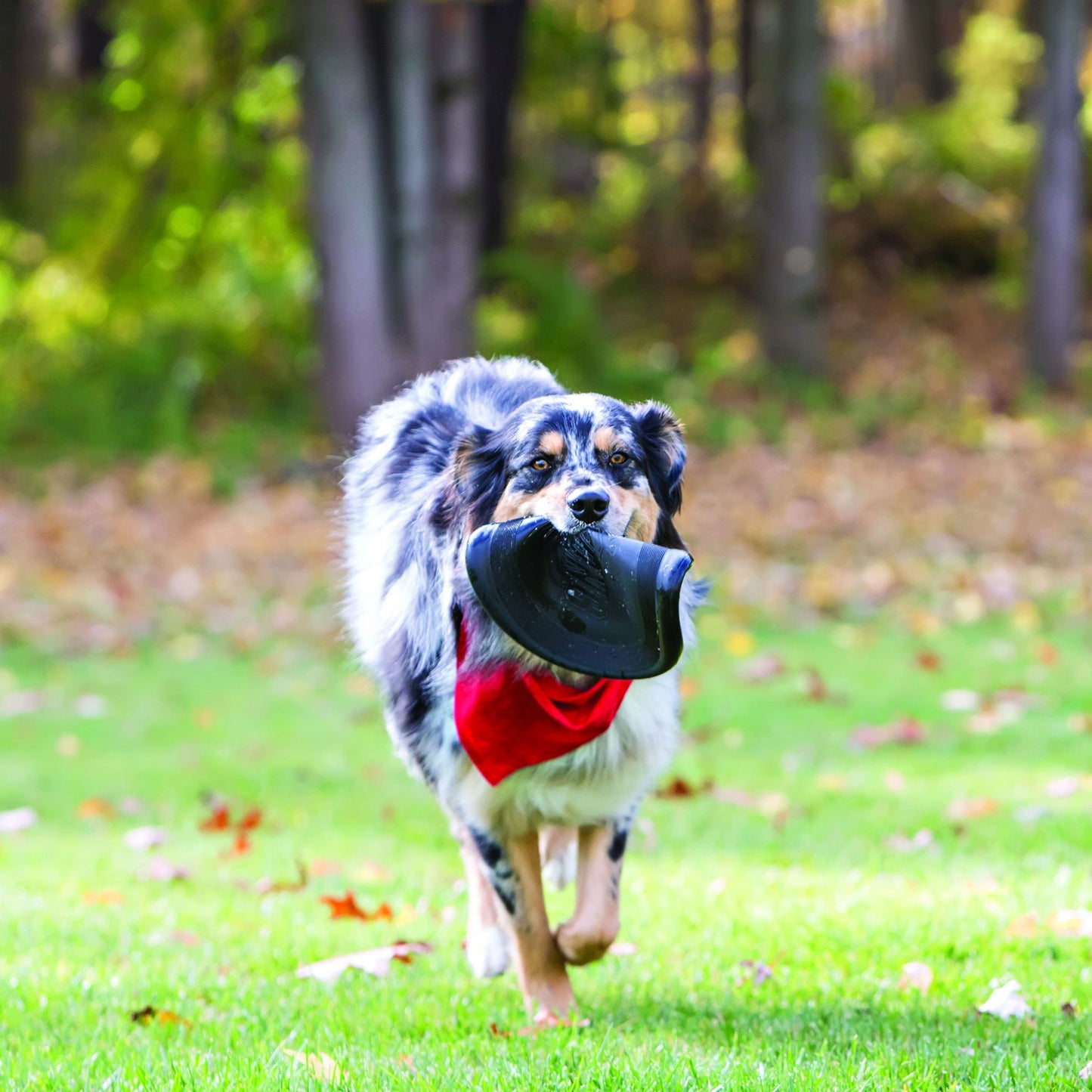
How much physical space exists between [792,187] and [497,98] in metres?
4.78

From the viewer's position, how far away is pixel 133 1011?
440 centimetres

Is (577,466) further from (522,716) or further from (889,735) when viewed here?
(889,735)

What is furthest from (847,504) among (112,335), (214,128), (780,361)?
(112,335)

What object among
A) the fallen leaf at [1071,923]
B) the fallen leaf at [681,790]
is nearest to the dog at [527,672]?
the fallen leaf at [1071,923]

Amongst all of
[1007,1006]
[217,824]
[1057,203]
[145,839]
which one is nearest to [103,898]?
[145,839]

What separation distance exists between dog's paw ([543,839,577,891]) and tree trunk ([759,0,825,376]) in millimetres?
15212

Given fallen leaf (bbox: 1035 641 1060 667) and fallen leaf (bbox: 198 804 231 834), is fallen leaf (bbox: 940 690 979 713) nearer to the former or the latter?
fallen leaf (bbox: 1035 641 1060 667)

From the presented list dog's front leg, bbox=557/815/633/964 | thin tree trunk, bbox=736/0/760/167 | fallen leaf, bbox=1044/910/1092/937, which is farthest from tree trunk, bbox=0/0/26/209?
fallen leaf, bbox=1044/910/1092/937

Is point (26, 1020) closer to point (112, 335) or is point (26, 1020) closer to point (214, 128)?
point (214, 128)

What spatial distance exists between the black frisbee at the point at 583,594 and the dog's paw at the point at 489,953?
1.18 m

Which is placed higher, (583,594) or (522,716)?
(583,594)

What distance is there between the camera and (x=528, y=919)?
454 centimetres

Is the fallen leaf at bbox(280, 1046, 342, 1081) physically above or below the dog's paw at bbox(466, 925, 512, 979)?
above

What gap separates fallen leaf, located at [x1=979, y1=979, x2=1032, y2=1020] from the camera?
412 cm
